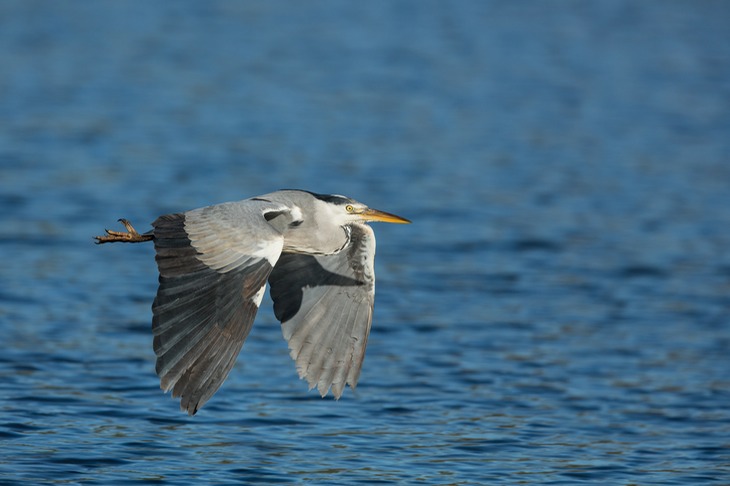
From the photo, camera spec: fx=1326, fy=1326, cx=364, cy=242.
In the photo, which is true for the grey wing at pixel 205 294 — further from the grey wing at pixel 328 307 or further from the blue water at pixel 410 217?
the blue water at pixel 410 217

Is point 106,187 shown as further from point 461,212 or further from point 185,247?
point 185,247

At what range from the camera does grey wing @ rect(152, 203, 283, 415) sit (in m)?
7.43

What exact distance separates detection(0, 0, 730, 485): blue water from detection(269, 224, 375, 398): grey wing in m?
0.71

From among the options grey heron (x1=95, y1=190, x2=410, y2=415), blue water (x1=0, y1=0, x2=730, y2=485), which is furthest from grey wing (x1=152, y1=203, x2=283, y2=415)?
blue water (x1=0, y1=0, x2=730, y2=485)

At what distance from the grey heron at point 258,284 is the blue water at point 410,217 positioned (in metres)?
0.90

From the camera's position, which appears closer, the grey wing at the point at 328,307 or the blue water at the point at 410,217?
the grey wing at the point at 328,307

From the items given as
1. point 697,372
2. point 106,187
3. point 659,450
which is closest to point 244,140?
point 106,187

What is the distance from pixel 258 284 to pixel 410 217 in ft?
27.3

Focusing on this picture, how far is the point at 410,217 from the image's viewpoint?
16.0 meters

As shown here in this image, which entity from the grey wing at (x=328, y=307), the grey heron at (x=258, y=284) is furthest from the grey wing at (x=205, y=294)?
the grey wing at (x=328, y=307)

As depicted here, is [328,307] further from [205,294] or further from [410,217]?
[410,217]

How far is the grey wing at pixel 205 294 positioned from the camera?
24.4 feet

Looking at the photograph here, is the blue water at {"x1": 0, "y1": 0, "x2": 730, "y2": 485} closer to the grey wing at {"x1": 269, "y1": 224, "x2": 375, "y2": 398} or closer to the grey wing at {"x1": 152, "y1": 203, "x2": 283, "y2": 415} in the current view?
the grey wing at {"x1": 269, "y1": 224, "x2": 375, "y2": 398}

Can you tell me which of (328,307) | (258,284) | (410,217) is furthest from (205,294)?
(410,217)
